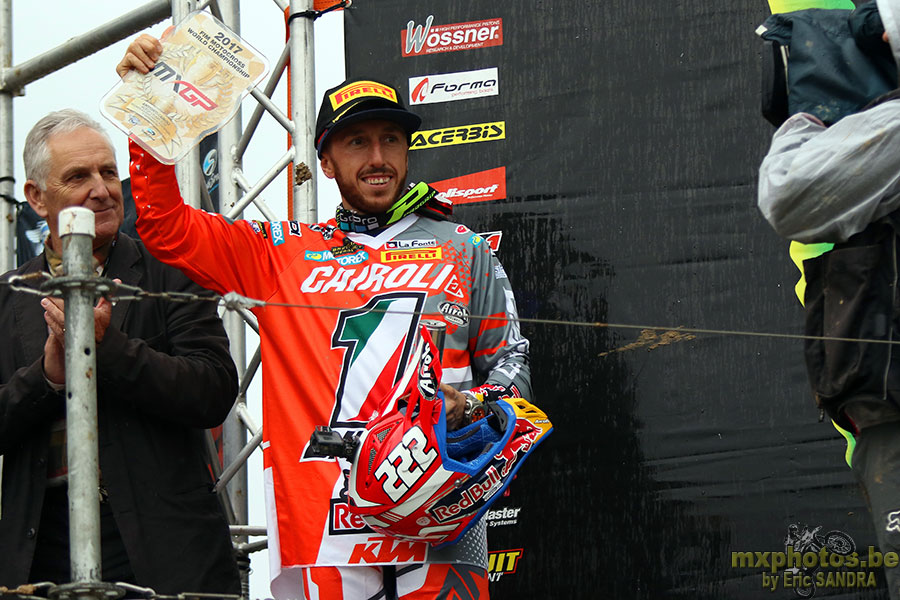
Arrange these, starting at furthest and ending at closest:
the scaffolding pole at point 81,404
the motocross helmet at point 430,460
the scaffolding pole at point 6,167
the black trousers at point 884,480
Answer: the scaffolding pole at point 6,167
the motocross helmet at point 430,460
the black trousers at point 884,480
the scaffolding pole at point 81,404

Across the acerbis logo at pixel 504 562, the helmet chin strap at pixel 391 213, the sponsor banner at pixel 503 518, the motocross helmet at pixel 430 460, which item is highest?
the helmet chin strap at pixel 391 213

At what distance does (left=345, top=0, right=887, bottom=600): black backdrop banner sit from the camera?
12.2 feet

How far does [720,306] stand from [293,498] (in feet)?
5.47

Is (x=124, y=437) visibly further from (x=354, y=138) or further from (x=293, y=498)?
(x=354, y=138)

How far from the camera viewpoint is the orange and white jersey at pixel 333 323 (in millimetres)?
2779

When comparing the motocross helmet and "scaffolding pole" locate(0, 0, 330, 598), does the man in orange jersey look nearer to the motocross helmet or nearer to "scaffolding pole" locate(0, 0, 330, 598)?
the motocross helmet

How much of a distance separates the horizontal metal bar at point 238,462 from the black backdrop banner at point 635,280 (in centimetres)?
80

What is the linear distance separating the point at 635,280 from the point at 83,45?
209 centimetres

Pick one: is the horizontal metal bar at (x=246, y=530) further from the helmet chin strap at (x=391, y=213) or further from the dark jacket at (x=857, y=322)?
the dark jacket at (x=857, y=322)

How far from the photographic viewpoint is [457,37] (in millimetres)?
4172

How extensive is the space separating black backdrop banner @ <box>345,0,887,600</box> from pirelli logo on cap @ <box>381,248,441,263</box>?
106cm

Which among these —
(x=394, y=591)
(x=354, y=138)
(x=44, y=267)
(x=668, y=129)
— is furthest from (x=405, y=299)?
(x=668, y=129)

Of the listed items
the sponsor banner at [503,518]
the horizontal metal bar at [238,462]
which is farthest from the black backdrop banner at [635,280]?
the horizontal metal bar at [238,462]

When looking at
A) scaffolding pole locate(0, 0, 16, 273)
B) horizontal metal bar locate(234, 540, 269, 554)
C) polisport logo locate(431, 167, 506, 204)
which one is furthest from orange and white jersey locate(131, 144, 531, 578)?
scaffolding pole locate(0, 0, 16, 273)
